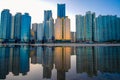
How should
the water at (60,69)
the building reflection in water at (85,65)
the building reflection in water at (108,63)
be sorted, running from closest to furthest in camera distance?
the water at (60,69)
the building reflection in water at (85,65)
the building reflection in water at (108,63)

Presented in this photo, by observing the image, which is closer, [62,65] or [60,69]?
[60,69]

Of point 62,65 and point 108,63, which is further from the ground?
point 108,63

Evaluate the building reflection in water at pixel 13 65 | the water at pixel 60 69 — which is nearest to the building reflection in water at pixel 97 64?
the water at pixel 60 69

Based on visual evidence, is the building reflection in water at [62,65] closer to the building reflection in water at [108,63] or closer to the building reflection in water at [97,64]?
the building reflection in water at [97,64]

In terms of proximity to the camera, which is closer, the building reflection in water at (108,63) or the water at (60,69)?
the water at (60,69)

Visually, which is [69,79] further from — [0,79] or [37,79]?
[0,79]

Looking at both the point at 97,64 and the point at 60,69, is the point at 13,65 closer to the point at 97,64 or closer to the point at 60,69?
the point at 60,69

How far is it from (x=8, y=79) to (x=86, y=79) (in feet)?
17.5

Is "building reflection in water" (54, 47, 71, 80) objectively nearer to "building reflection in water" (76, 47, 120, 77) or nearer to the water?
the water

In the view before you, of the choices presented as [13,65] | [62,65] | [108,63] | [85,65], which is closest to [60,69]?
[62,65]

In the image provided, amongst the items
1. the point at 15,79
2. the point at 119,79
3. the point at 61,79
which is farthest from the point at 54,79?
the point at 119,79

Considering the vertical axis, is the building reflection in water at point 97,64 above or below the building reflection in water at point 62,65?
above

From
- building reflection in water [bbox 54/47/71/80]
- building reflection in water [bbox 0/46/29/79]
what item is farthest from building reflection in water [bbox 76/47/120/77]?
building reflection in water [bbox 0/46/29/79]

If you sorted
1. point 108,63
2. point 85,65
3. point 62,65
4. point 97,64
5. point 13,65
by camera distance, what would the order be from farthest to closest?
1. point 108,63
2. point 97,64
3. point 62,65
4. point 85,65
5. point 13,65
